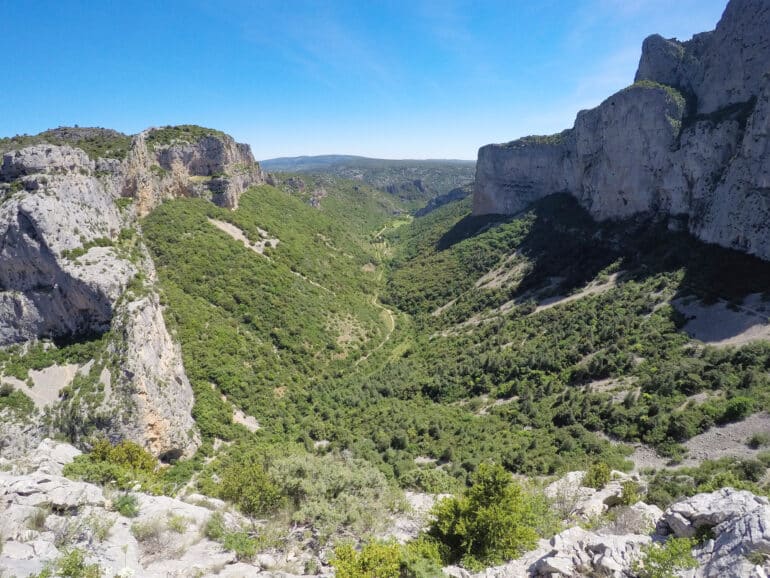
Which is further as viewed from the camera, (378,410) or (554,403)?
(378,410)

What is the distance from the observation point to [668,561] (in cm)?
1056

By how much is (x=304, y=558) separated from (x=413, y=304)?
204ft

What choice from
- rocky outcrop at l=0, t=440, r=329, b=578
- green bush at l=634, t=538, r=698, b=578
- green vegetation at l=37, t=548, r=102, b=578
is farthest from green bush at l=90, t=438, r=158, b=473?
green bush at l=634, t=538, r=698, b=578

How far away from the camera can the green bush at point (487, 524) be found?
14.3 meters

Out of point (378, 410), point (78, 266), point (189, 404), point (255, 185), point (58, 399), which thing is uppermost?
point (255, 185)

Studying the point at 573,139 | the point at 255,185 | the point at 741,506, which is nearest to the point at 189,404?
the point at 741,506

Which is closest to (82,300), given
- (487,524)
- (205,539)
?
(205,539)

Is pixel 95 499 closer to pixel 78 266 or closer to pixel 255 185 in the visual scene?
pixel 78 266

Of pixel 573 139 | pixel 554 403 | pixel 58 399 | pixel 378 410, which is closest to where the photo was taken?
pixel 58 399

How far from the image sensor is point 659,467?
1028 inches

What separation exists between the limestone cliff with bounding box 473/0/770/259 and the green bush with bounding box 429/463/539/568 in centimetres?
4384

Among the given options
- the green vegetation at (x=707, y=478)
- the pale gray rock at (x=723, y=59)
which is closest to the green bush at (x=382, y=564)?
the green vegetation at (x=707, y=478)

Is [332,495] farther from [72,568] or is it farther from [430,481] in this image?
[430,481]

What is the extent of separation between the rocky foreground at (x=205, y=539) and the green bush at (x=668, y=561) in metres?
0.22
